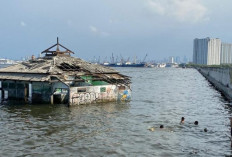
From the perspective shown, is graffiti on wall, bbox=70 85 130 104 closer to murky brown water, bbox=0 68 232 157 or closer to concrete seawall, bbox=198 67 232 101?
murky brown water, bbox=0 68 232 157

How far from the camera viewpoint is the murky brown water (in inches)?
880

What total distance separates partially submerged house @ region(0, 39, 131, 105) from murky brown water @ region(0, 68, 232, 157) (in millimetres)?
2055

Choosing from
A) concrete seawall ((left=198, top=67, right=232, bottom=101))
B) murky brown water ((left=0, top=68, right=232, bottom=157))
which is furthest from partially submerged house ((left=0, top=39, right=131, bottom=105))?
concrete seawall ((left=198, top=67, right=232, bottom=101))

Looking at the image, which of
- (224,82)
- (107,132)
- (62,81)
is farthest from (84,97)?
(224,82)

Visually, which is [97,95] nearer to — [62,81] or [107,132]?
[62,81]

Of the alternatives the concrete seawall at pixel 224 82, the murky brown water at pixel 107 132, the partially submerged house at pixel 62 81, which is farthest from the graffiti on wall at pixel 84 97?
the concrete seawall at pixel 224 82

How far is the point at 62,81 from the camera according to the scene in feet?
130

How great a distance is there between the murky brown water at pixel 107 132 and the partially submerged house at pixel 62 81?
206cm

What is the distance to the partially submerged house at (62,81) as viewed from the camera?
1617 inches

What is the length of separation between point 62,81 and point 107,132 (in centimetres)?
1421

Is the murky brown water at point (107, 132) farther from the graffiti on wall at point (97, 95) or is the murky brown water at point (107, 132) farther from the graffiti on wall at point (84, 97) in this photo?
the graffiti on wall at point (97, 95)

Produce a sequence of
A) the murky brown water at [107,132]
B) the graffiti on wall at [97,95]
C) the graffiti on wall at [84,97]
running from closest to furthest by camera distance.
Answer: the murky brown water at [107,132] → the graffiti on wall at [84,97] → the graffiti on wall at [97,95]

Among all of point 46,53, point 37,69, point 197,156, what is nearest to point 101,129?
point 197,156

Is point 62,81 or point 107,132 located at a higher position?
point 62,81
